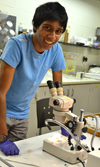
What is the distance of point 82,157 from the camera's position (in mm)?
1161

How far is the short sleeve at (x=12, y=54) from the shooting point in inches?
48.3

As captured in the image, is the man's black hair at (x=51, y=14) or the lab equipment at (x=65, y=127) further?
the man's black hair at (x=51, y=14)

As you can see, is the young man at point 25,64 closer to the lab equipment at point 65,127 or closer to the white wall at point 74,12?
the lab equipment at point 65,127

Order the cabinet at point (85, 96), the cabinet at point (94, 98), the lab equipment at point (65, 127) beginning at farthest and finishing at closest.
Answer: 1. the cabinet at point (94, 98)
2. the cabinet at point (85, 96)
3. the lab equipment at point (65, 127)

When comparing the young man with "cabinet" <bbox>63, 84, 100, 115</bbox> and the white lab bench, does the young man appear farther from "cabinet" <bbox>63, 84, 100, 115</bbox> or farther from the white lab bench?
"cabinet" <bbox>63, 84, 100, 115</bbox>

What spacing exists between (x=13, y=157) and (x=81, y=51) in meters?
3.59

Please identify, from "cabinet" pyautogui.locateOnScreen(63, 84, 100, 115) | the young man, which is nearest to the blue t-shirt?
the young man

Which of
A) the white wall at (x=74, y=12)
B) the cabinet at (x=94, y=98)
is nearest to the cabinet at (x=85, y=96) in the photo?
the cabinet at (x=94, y=98)

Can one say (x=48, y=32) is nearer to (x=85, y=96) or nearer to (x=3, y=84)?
(x=3, y=84)

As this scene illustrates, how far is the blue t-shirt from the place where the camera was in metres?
1.27

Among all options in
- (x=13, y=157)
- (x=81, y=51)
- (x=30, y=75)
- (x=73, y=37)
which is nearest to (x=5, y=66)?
(x=30, y=75)

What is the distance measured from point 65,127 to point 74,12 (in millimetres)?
3517

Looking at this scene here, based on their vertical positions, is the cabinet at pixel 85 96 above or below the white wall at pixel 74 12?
below

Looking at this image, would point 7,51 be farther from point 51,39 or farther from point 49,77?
point 49,77
